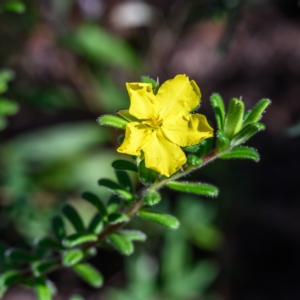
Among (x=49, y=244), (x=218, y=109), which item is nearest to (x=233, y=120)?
(x=218, y=109)

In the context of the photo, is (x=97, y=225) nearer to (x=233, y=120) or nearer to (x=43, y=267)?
(x=43, y=267)

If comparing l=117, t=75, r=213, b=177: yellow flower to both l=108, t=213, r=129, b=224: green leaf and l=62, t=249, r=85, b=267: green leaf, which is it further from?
l=62, t=249, r=85, b=267: green leaf

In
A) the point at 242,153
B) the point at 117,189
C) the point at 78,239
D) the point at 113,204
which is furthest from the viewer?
the point at 113,204

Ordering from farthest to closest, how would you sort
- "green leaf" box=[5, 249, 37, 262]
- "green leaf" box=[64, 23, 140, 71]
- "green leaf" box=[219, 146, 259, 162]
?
"green leaf" box=[64, 23, 140, 71] → "green leaf" box=[5, 249, 37, 262] → "green leaf" box=[219, 146, 259, 162]

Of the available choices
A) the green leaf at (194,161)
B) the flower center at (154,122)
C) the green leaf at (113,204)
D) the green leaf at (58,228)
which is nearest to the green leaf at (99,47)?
the green leaf at (58,228)

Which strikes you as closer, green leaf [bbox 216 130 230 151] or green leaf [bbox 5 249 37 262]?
green leaf [bbox 216 130 230 151]

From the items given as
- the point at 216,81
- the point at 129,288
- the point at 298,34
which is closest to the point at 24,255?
the point at 129,288

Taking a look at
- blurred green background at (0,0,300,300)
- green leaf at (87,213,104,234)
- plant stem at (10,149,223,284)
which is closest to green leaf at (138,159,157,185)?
plant stem at (10,149,223,284)

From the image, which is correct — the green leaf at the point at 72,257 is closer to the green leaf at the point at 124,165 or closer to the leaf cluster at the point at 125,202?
the leaf cluster at the point at 125,202
